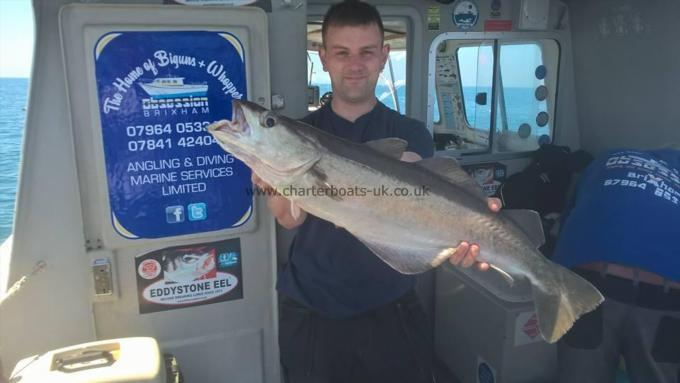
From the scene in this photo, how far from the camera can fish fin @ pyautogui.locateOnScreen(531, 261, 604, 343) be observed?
8.74 ft

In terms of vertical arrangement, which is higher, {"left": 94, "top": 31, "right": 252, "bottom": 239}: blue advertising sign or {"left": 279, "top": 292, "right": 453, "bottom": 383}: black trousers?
{"left": 94, "top": 31, "right": 252, "bottom": 239}: blue advertising sign

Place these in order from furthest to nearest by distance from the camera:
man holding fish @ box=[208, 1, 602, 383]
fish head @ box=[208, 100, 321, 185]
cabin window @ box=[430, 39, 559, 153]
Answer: cabin window @ box=[430, 39, 559, 153]
man holding fish @ box=[208, 1, 602, 383]
fish head @ box=[208, 100, 321, 185]

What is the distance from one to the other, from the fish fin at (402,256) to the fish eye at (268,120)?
30.0 inches

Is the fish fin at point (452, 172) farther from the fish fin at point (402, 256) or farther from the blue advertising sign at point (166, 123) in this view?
the blue advertising sign at point (166, 123)

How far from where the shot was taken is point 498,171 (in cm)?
581

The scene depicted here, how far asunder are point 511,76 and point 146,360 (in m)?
4.90

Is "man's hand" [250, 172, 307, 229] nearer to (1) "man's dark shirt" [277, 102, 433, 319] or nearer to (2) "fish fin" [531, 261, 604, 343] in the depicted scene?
(1) "man's dark shirt" [277, 102, 433, 319]

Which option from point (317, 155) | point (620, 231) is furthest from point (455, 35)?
point (317, 155)

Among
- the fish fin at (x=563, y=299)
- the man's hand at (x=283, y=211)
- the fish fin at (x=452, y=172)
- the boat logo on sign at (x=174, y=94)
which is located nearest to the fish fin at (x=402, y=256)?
the fish fin at (x=452, y=172)

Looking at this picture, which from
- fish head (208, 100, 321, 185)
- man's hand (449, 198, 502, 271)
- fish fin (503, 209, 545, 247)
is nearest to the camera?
fish head (208, 100, 321, 185)

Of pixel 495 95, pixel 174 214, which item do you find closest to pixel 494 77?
pixel 495 95

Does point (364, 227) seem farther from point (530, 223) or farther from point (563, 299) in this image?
point (563, 299)

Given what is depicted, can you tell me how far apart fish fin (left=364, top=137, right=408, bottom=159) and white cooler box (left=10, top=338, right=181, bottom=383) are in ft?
5.35

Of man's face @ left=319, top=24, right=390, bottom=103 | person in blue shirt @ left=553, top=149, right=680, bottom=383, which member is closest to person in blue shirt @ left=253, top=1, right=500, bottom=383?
man's face @ left=319, top=24, right=390, bottom=103
